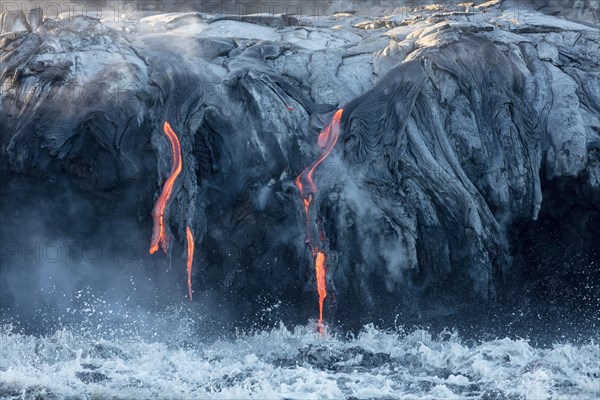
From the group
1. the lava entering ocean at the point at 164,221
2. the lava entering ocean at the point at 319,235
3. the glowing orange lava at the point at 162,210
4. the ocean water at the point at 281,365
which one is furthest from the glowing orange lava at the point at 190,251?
the lava entering ocean at the point at 319,235

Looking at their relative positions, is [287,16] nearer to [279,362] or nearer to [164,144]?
[164,144]

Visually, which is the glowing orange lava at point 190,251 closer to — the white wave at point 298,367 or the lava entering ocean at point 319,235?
the white wave at point 298,367

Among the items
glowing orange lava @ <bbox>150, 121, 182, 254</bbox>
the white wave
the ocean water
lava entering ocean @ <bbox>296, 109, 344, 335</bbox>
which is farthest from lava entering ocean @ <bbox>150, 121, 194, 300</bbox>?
lava entering ocean @ <bbox>296, 109, 344, 335</bbox>

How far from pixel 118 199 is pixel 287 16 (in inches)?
133

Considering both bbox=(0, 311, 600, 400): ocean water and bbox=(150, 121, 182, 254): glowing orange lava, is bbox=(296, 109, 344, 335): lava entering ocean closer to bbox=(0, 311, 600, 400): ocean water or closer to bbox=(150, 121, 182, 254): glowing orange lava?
bbox=(0, 311, 600, 400): ocean water

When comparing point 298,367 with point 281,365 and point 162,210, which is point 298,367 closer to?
point 281,365

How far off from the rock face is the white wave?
0.54 m

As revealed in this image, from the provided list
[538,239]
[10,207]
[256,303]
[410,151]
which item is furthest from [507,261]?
[10,207]

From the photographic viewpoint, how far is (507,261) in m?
13.0

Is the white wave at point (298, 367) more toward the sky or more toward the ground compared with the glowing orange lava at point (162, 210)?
more toward the ground

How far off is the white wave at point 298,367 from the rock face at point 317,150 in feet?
1.77

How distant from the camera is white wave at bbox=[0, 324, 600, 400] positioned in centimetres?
1120

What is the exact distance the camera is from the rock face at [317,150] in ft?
41.6

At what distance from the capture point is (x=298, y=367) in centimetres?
1178
